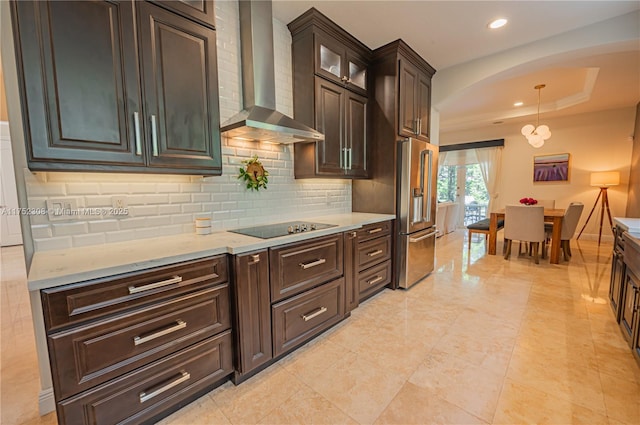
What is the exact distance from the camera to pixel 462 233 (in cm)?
676

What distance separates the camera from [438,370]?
1785 millimetres

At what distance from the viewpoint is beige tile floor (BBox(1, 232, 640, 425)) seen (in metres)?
1.45

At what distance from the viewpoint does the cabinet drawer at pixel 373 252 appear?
8.73 feet

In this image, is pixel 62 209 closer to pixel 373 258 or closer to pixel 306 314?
pixel 306 314

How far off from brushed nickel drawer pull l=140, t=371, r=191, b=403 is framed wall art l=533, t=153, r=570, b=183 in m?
7.70

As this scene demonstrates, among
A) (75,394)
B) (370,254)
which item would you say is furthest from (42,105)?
(370,254)

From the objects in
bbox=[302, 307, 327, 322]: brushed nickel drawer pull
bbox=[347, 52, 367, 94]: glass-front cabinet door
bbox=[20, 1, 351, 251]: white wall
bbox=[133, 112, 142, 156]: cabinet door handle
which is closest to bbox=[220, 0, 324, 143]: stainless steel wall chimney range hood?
bbox=[20, 1, 351, 251]: white wall

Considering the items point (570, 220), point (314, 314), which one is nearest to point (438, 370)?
point (314, 314)

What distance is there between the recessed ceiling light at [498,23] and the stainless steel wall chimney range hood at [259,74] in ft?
6.61

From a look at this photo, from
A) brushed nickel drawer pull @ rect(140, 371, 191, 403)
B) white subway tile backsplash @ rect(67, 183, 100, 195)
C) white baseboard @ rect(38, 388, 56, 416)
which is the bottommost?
white baseboard @ rect(38, 388, 56, 416)

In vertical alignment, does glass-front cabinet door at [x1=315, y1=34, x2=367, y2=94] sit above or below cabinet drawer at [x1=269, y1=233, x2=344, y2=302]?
above

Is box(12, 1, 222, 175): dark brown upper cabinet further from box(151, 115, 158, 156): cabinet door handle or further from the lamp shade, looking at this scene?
the lamp shade

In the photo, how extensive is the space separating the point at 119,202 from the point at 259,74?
1.41 metres

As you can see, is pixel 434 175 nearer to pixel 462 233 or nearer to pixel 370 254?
pixel 370 254
